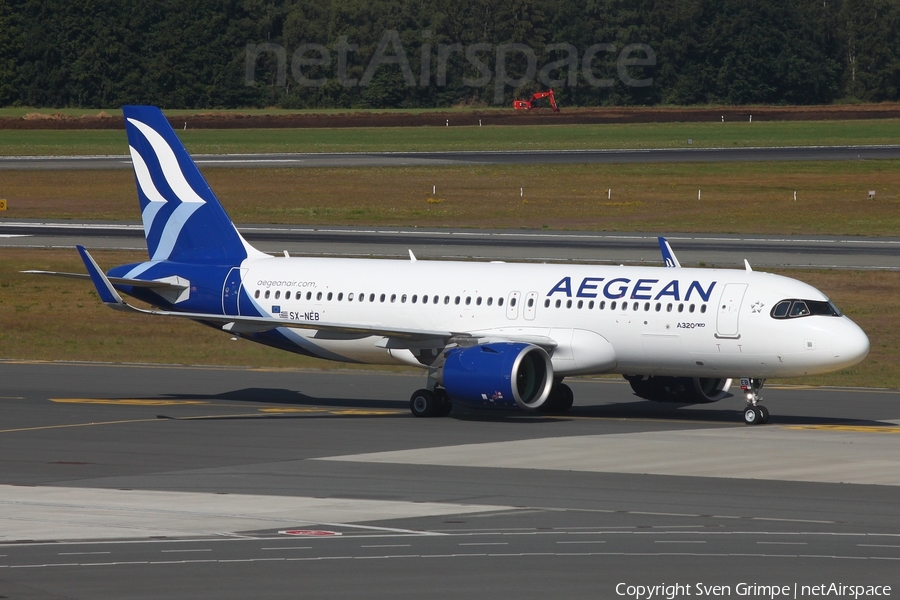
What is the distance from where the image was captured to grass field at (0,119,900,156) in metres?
128

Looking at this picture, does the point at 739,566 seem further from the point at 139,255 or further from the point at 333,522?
the point at 139,255

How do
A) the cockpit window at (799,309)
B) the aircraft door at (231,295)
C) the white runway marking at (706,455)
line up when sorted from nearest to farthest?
the white runway marking at (706,455) < the cockpit window at (799,309) < the aircraft door at (231,295)

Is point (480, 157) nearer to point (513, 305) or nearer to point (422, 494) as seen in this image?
point (513, 305)

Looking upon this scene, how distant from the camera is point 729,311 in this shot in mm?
35531

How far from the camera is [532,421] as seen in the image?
37156 millimetres

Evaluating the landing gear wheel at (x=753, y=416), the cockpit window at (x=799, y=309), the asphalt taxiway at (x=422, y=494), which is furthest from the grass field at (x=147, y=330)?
the cockpit window at (x=799, y=309)

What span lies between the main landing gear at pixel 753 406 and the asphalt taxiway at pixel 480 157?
246 feet

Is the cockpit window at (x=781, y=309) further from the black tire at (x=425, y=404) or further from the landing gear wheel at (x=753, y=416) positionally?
the black tire at (x=425, y=404)

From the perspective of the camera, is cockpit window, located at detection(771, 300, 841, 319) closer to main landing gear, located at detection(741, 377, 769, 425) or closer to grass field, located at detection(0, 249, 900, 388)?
main landing gear, located at detection(741, 377, 769, 425)

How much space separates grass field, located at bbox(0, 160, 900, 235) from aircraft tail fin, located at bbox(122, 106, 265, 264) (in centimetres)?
4022

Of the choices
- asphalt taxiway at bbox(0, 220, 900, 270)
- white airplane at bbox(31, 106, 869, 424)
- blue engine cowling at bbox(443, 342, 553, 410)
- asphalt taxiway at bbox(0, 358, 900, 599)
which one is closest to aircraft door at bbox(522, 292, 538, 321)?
white airplane at bbox(31, 106, 869, 424)

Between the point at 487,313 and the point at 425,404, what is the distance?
118 inches

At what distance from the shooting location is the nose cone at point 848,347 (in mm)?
34281

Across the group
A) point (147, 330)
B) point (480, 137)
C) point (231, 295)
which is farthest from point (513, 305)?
point (480, 137)
